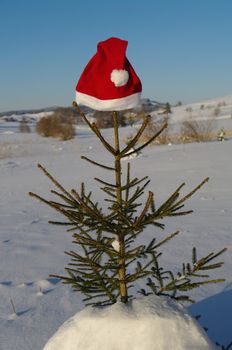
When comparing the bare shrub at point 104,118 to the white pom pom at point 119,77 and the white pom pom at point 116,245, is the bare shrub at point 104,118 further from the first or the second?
the white pom pom at point 116,245

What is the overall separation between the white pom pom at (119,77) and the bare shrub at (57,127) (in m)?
21.8

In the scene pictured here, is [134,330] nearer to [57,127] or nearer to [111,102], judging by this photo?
[111,102]

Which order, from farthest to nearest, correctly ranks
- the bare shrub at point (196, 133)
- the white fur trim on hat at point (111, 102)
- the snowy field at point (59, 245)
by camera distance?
the bare shrub at point (196, 133)
the snowy field at point (59, 245)
the white fur trim on hat at point (111, 102)

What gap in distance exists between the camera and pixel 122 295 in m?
1.42

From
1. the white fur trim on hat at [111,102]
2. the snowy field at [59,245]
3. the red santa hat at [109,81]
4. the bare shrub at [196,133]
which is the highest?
the red santa hat at [109,81]

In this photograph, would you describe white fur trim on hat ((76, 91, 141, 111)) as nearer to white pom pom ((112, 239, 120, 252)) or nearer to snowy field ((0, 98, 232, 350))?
white pom pom ((112, 239, 120, 252))

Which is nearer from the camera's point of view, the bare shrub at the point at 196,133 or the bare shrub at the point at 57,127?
the bare shrub at the point at 196,133

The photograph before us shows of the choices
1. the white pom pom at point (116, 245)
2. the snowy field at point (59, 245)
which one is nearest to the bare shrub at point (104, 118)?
the white pom pom at point (116, 245)

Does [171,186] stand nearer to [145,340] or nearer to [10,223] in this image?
[10,223]

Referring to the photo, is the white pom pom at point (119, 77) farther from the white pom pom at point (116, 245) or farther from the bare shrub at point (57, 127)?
the bare shrub at point (57, 127)

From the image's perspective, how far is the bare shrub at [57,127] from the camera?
2350 centimetres

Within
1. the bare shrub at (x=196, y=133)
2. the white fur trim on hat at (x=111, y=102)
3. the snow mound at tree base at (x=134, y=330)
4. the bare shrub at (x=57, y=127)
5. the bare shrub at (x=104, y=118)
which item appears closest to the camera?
the snow mound at tree base at (x=134, y=330)

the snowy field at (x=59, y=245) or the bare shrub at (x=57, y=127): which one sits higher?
the bare shrub at (x=57, y=127)

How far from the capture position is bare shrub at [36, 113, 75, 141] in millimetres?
23500
